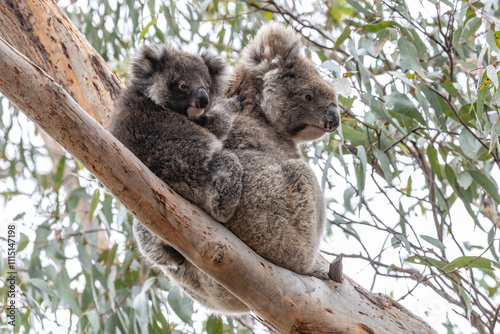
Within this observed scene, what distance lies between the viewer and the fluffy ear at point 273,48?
2924 mm

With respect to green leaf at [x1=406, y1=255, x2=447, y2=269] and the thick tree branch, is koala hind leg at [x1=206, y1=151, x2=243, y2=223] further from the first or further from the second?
green leaf at [x1=406, y1=255, x2=447, y2=269]

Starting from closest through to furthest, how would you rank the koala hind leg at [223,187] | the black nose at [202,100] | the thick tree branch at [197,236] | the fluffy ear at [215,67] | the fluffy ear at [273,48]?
1. the thick tree branch at [197,236]
2. the koala hind leg at [223,187]
3. the black nose at [202,100]
4. the fluffy ear at [215,67]
5. the fluffy ear at [273,48]

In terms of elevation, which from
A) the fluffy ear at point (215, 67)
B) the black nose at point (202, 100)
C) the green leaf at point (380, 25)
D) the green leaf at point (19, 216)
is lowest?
the black nose at point (202, 100)

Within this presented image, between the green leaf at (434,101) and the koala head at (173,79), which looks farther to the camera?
the green leaf at (434,101)

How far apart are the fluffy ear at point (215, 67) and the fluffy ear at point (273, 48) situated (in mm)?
248

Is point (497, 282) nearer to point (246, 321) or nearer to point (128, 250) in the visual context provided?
point (246, 321)

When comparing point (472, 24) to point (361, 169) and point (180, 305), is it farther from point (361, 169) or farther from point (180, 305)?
point (180, 305)

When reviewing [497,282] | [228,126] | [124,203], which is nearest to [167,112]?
[228,126]

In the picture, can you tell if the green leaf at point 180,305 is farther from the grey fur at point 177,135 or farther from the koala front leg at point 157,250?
the koala front leg at point 157,250

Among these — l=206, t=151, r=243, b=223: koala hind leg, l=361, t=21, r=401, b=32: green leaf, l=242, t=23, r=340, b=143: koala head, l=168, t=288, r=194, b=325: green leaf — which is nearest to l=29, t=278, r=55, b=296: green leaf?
l=168, t=288, r=194, b=325: green leaf

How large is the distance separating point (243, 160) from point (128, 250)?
89.9 inches

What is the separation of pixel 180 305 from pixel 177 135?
165cm

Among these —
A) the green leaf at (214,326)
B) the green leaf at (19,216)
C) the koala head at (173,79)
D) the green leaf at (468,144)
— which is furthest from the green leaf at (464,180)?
the green leaf at (19,216)

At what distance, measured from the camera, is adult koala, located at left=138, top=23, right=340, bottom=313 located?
7.66ft
